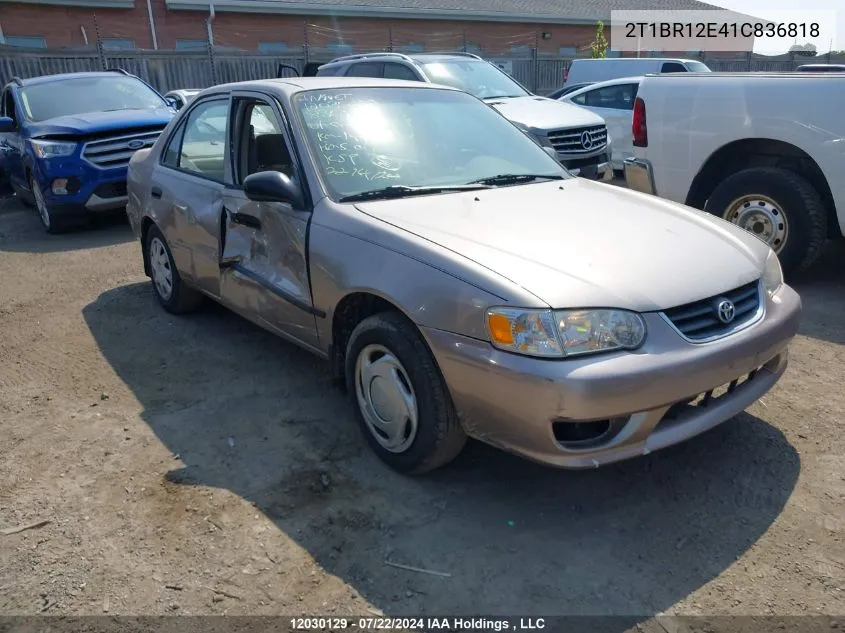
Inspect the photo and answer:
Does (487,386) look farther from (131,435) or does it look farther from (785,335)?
(131,435)

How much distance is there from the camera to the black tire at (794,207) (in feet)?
17.7

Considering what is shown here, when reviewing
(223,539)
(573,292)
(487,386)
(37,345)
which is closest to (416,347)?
(487,386)

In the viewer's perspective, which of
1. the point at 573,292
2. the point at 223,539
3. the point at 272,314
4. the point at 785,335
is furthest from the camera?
the point at 272,314

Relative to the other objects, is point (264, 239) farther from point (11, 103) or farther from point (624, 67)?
point (624, 67)

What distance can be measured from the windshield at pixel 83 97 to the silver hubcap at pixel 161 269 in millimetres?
4523

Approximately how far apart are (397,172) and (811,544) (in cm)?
248

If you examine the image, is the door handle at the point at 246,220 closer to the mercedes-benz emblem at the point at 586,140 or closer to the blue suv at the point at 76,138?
the blue suv at the point at 76,138

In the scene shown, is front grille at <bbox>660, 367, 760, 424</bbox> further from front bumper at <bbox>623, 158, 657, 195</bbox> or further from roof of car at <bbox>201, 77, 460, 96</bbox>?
front bumper at <bbox>623, 158, 657, 195</bbox>

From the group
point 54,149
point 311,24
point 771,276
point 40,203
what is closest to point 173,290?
point 771,276

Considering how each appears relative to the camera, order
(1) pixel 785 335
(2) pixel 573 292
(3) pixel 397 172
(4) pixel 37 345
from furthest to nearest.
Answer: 1. (4) pixel 37 345
2. (3) pixel 397 172
3. (1) pixel 785 335
4. (2) pixel 573 292

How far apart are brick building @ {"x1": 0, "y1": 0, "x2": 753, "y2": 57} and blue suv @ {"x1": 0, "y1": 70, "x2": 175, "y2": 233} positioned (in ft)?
30.1

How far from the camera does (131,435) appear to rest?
3.78 m

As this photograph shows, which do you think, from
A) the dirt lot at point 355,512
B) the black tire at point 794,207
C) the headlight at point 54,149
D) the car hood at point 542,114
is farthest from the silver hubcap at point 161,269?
the car hood at point 542,114

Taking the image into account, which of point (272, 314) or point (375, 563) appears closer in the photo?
point (375, 563)
